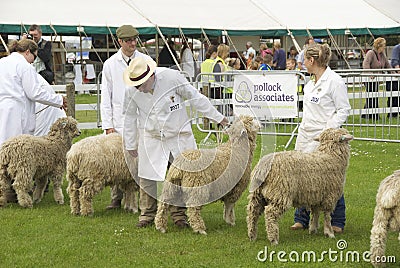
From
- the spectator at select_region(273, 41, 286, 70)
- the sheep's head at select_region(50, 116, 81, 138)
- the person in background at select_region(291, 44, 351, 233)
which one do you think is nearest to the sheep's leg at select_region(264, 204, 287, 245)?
the person in background at select_region(291, 44, 351, 233)

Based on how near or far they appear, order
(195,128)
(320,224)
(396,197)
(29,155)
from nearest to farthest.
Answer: (396,197)
(320,224)
(29,155)
(195,128)

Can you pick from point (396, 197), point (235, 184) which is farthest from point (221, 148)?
point (396, 197)

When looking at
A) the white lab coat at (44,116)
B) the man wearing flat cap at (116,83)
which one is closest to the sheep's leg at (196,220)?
the man wearing flat cap at (116,83)

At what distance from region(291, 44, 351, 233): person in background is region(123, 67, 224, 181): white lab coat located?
1.00m

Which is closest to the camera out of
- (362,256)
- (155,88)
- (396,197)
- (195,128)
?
(396,197)

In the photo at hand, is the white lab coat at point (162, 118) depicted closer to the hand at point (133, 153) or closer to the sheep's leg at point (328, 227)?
the hand at point (133, 153)

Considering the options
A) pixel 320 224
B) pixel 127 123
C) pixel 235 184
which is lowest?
pixel 320 224

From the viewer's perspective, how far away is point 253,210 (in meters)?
6.96

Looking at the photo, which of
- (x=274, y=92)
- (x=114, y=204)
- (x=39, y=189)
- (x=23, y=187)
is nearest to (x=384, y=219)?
(x=114, y=204)

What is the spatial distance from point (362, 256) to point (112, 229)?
115 inches

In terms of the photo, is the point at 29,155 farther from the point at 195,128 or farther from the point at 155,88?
the point at 195,128

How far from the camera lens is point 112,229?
7844mm

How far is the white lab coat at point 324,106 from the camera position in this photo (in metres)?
7.23

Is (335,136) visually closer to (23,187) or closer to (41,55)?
(23,187)
